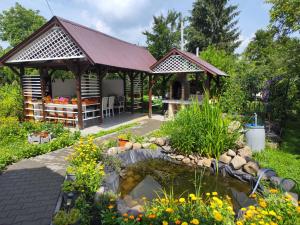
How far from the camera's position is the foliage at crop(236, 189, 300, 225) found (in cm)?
249

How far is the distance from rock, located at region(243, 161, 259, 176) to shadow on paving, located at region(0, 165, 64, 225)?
368cm

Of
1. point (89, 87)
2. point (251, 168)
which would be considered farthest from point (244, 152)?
point (89, 87)

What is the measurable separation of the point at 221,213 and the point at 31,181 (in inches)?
143

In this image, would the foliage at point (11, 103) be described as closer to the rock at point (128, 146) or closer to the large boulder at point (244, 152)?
the rock at point (128, 146)

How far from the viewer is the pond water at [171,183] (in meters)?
3.96

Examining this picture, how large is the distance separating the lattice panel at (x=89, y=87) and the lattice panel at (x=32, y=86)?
7.36 feet

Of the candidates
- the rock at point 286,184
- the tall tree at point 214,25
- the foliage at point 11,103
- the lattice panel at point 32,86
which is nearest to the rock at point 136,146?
the rock at point 286,184

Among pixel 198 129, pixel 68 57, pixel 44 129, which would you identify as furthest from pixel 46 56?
pixel 198 129

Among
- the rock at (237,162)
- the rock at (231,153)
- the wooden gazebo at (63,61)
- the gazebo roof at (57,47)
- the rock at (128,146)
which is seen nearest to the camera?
the rock at (237,162)

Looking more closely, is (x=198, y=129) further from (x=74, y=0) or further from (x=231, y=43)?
(x=231, y=43)

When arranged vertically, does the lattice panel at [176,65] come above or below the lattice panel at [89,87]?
above

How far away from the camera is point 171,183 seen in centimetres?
446

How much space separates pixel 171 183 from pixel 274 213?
89.6 inches

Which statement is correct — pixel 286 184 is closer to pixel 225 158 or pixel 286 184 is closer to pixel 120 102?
pixel 225 158
